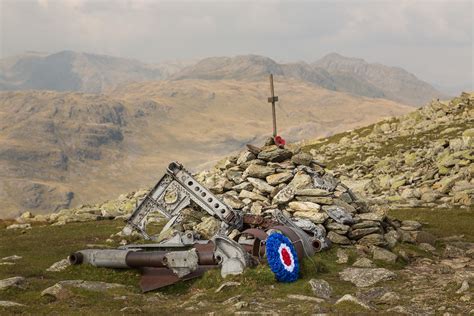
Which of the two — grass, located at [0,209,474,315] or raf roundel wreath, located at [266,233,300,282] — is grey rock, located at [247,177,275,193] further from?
raf roundel wreath, located at [266,233,300,282]

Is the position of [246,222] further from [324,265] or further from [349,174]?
[349,174]

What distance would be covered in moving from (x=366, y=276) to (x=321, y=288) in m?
2.83

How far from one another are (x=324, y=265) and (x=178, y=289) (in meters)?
5.82

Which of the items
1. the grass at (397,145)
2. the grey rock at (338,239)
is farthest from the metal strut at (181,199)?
the grass at (397,145)

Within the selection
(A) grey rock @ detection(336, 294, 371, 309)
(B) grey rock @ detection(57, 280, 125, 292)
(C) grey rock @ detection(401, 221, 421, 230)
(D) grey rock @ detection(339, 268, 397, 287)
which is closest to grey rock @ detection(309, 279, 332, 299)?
(A) grey rock @ detection(336, 294, 371, 309)

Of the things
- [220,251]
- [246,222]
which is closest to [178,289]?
[220,251]

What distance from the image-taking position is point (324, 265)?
72.2 ft

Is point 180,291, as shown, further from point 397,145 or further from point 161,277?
point 397,145

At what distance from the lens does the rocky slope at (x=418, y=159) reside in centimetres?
4431

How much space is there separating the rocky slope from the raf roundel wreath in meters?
24.2

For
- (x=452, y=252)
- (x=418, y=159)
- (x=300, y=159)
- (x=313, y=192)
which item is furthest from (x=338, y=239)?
(x=418, y=159)

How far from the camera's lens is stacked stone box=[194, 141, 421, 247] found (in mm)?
26109

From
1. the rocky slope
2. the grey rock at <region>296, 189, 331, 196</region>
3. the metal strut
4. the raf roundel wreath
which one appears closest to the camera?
the raf roundel wreath

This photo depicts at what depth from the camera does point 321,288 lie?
18.7 metres
